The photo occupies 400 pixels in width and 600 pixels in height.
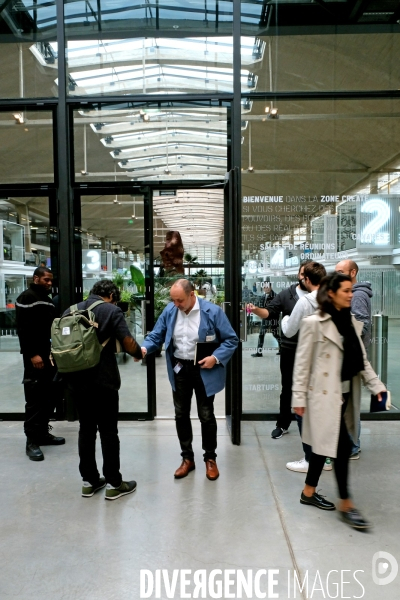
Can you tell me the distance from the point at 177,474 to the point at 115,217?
3.09m

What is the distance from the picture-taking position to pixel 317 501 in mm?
3264

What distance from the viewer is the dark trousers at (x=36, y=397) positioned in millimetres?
4309

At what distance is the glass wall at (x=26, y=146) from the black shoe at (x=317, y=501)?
4356mm

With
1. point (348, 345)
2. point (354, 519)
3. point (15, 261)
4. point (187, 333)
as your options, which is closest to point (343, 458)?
point (354, 519)

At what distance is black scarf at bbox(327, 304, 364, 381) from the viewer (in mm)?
2941

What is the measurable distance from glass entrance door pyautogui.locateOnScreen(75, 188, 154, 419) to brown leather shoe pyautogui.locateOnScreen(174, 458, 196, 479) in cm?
157

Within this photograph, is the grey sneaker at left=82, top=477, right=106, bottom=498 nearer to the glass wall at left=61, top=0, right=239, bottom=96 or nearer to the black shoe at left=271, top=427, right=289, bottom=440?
the black shoe at left=271, top=427, right=289, bottom=440

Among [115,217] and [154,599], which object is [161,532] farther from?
[115,217]

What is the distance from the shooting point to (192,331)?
3707mm

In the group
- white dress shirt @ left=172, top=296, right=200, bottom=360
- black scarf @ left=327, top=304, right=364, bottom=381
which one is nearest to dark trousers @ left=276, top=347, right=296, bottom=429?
white dress shirt @ left=172, top=296, right=200, bottom=360

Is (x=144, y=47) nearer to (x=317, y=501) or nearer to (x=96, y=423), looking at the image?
(x=96, y=423)

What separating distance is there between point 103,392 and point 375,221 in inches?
152

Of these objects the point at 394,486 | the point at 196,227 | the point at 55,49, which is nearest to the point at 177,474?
the point at 394,486

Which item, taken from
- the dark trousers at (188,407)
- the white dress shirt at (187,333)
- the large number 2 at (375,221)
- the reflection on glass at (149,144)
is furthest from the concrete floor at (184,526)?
the reflection on glass at (149,144)
